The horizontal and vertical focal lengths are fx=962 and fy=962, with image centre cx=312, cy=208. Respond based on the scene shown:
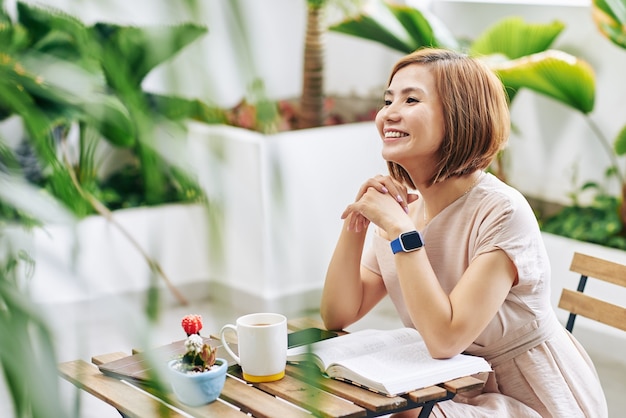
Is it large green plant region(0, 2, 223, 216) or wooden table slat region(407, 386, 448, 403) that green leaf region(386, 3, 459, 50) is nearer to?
wooden table slat region(407, 386, 448, 403)

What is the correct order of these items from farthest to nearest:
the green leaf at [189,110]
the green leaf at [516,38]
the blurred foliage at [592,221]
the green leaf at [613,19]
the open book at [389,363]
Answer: the green leaf at [516,38]
the blurred foliage at [592,221]
the green leaf at [613,19]
the open book at [389,363]
the green leaf at [189,110]

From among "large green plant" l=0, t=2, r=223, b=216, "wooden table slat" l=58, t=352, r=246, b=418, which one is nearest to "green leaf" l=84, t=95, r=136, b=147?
"large green plant" l=0, t=2, r=223, b=216

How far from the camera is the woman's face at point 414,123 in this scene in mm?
1947

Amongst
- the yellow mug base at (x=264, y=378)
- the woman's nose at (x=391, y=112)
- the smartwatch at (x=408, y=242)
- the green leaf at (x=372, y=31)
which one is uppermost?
the woman's nose at (x=391, y=112)

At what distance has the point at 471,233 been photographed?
76.4 inches

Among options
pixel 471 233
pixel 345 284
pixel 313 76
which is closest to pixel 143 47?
pixel 471 233

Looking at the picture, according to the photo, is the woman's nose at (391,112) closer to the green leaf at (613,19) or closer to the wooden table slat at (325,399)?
the wooden table slat at (325,399)

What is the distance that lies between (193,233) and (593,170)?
4.82 metres

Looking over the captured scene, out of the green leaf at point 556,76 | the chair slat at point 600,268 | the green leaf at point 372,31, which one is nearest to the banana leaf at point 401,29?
the green leaf at point 372,31

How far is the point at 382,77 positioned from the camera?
5754 mm

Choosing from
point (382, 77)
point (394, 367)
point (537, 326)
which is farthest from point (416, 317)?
point (382, 77)

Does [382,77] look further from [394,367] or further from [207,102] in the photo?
[207,102]

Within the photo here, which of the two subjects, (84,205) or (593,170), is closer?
(84,205)

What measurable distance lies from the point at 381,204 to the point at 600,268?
0.68 meters
